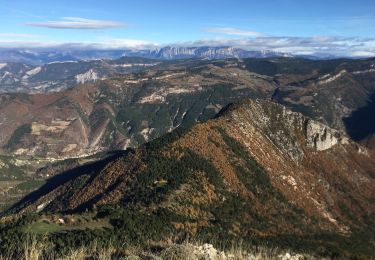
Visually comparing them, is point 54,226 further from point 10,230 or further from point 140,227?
point 140,227

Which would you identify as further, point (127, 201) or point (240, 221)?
point (240, 221)

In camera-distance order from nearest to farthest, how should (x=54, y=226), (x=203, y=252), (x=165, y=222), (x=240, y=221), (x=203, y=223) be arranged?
(x=203, y=252)
(x=54, y=226)
(x=165, y=222)
(x=203, y=223)
(x=240, y=221)

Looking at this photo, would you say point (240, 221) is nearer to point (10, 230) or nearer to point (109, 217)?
point (109, 217)

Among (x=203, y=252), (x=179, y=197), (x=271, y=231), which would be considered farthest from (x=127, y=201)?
(x=203, y=252)

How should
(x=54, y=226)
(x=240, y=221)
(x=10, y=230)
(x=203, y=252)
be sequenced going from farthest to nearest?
1. (x=240, y=221)
2. (x=54, y=226)
3. (x=10, y=230)
4. (x=203, y=252)

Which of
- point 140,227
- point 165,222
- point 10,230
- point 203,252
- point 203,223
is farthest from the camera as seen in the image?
point 203,223

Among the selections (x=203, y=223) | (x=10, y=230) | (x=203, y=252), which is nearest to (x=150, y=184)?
(x=203, y=223)

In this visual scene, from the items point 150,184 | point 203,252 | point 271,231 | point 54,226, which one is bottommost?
point 271,231

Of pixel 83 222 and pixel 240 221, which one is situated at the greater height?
pixel 83 222

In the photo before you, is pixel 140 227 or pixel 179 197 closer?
pixel 140 227
